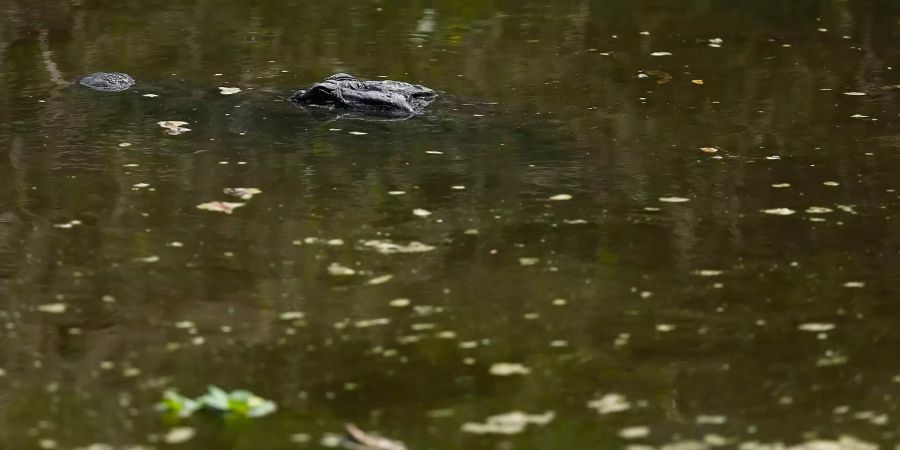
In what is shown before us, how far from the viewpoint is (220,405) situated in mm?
4445

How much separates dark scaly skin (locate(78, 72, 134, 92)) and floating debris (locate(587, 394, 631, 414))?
20.2 feet

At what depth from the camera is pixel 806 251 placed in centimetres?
627

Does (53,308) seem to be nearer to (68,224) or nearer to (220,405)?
(68,224)

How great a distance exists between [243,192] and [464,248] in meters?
1.55

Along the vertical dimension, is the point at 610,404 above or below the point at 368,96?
above

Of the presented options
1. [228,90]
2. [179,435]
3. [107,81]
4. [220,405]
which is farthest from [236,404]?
[107,81]

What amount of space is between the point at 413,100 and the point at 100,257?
3.70 m

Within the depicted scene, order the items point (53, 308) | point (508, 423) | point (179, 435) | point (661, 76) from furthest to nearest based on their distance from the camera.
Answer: point (661, 76)
point (53, 308)
point (508, 423)
point (179, 435)

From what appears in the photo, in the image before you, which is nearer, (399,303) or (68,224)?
(399,303)

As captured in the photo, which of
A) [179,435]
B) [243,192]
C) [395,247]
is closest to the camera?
[179,435]

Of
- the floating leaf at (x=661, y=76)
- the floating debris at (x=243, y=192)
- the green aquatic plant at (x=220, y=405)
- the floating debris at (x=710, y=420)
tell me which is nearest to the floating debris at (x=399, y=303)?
the green aquatic plant at (x=220, y=405)

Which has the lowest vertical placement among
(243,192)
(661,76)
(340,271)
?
(661,76)

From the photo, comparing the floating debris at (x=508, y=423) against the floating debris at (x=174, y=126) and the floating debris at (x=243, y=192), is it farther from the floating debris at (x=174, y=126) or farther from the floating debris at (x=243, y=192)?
the floating debris at (x=174, y=126)

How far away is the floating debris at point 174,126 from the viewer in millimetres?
8516
